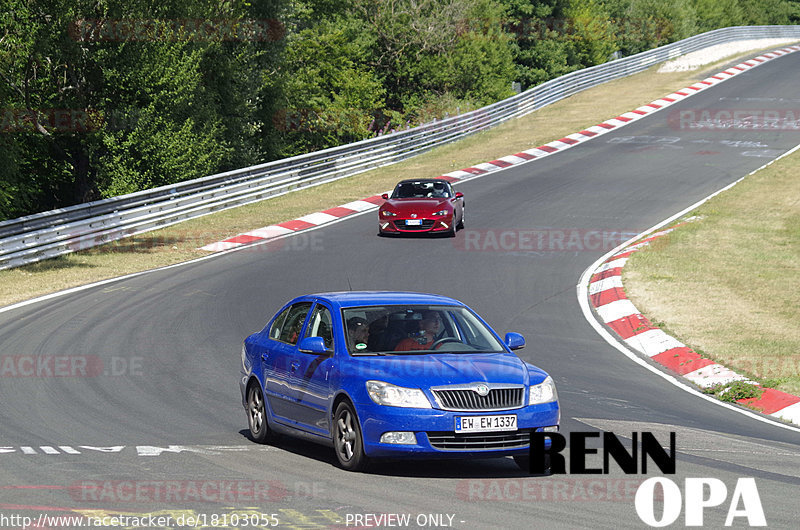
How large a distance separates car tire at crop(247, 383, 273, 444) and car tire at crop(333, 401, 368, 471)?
4.18 feet

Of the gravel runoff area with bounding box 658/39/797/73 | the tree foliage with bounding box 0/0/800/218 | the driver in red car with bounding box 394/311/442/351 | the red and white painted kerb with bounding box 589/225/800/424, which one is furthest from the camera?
the gravel runoff area with bounding box 658/39/797/73

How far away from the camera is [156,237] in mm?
26609

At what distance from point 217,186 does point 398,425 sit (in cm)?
2328

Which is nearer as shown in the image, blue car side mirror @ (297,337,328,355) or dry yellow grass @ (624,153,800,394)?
blue car side mirror @ (297,337,328,355)

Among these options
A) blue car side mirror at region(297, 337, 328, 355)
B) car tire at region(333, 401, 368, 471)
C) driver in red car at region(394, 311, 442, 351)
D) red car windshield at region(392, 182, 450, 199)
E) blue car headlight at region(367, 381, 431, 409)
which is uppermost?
blue car side mirror at region(297, 337, 328, 355)

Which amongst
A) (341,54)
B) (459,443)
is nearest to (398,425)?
(459,443)

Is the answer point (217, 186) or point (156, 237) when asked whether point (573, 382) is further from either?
point (217, 186)

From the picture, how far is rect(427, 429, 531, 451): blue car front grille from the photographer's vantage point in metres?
8.45

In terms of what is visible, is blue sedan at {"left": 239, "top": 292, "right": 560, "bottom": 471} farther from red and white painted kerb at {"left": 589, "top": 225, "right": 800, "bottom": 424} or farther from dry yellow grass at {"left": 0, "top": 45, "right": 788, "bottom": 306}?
dry yellow grass at {"left": 0, "top": 45, "right": 788, "bottom": 306}

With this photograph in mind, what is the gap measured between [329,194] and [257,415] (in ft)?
74.2

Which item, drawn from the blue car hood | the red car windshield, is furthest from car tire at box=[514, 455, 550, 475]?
the red car windshield

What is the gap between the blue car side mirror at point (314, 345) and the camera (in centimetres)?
919

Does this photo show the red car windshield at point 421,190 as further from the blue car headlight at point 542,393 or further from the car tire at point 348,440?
the car tire at point 348,440

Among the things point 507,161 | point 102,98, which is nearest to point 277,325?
point 102,98
